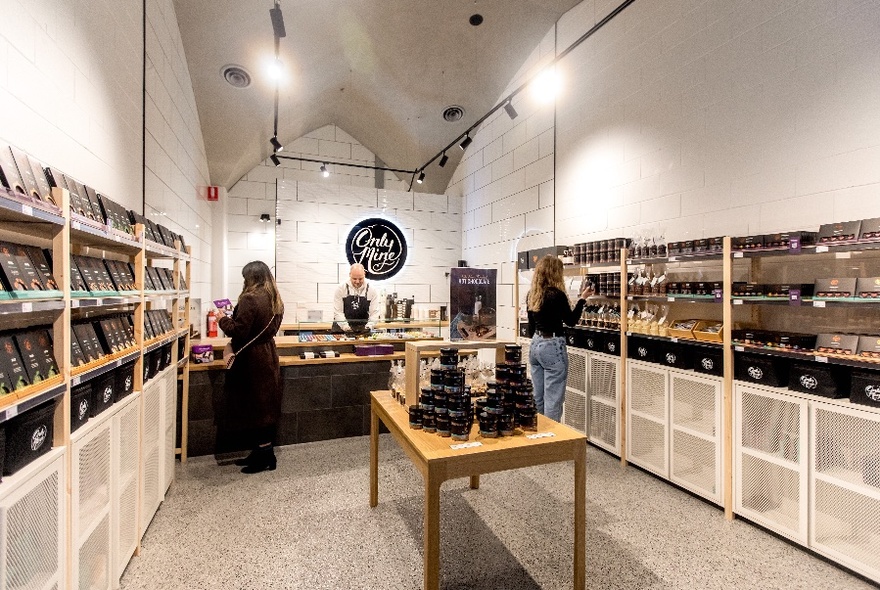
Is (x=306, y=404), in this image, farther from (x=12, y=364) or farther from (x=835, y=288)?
(x=835, y=288)

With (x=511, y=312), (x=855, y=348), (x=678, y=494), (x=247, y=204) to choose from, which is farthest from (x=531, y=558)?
(x=247, y=204)

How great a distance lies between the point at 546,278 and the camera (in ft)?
12.4

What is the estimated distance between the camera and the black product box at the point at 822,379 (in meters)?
2.44

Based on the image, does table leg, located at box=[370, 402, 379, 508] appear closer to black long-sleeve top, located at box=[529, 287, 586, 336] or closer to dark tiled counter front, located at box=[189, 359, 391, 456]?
dark tiled counter front, located at box=[189, 359, 391, 456]

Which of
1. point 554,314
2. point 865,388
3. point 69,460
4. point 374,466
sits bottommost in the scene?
point 374,466

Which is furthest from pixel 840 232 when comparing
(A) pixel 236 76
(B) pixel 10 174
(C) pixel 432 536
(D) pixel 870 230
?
(A) pixel 236 76

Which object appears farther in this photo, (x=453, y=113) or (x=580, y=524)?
(x=453, y=113)

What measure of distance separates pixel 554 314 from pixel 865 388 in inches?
75.1

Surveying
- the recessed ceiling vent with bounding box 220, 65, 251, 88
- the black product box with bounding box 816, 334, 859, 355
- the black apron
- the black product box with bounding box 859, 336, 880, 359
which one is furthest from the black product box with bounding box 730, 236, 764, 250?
Answer: the recessed ceiling vent with bounding box 220, 65, 251, 88

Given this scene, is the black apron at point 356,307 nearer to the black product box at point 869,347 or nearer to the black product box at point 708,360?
the black product box at point 708,360

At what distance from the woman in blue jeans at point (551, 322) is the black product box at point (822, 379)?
1537 millimetres

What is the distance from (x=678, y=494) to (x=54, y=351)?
3.72 m

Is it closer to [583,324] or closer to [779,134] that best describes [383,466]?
[583,324]

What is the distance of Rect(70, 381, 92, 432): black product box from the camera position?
170cm
